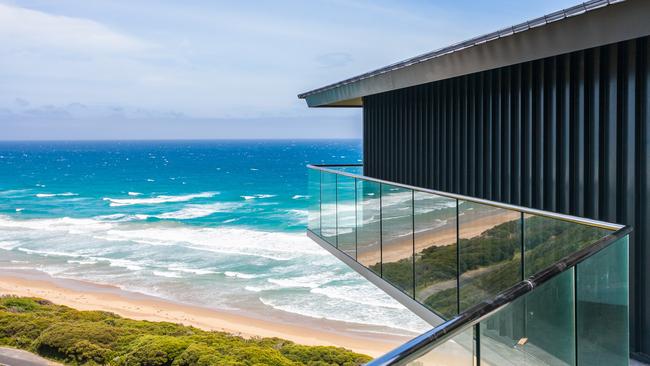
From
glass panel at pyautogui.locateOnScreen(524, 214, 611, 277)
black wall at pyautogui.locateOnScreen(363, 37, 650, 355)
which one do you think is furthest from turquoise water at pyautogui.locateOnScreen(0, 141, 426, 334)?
glass panel at pyautogui.locateOnScreen(524, 214, 611, 277)

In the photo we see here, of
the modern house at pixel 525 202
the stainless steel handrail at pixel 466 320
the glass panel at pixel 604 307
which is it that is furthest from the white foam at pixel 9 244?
the stainless steel handrail at pixel 466 320

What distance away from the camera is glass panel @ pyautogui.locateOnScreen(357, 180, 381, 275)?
322 inches

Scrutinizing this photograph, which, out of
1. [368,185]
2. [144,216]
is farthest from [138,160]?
[368,185]

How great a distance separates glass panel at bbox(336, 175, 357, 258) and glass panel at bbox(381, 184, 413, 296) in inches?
48.5

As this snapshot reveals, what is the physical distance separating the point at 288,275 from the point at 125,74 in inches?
3244

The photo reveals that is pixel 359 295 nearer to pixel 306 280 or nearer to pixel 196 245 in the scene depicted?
pixel 306 280

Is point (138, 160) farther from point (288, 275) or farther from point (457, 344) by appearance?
point (457, 344)

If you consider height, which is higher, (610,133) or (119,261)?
(610,133)

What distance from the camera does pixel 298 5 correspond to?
70875 millimetres

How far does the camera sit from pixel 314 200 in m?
11.5

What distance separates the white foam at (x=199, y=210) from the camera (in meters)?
47.4

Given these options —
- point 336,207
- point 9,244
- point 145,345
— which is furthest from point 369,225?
point 9,244

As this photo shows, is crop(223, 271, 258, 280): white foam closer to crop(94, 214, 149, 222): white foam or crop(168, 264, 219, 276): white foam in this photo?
crop(168, 264, 219, 276): white foam

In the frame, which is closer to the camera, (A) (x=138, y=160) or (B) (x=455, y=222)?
(B) (x=455, y=222)
